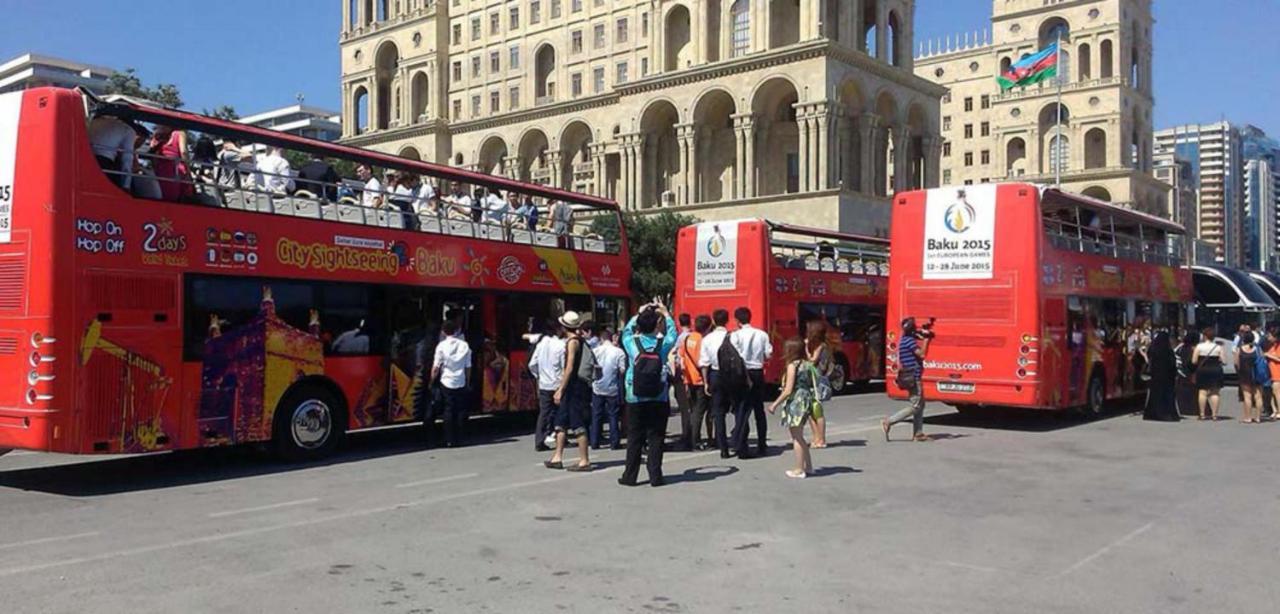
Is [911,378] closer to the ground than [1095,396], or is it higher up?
higher up

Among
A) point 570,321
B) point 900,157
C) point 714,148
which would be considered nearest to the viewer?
point 570,321

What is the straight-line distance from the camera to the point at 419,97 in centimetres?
7956

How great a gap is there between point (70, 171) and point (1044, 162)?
8821cm

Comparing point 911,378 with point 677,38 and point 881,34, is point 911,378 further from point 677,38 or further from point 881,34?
point 677,38

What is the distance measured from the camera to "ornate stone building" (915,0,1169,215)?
83125 mm

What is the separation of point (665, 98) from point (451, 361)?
49.0 m

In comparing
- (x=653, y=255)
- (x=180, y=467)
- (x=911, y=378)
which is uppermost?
(x=653, y=255)

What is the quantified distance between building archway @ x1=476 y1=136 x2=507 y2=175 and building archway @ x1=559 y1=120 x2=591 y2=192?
230 inches

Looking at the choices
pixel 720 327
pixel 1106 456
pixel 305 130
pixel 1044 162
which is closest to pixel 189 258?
pixel 720 327

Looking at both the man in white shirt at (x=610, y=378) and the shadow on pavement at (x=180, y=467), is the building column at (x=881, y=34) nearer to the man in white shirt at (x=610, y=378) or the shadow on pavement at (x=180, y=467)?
the shadow on pavement at (x=180, y=467)

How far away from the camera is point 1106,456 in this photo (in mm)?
12375

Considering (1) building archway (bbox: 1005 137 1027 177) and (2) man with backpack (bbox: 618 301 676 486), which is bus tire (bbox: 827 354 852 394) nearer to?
(2) man with backpack (bbox: 618 301 676 486)

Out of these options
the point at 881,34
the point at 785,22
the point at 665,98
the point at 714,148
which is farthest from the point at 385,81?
the point at 881,34

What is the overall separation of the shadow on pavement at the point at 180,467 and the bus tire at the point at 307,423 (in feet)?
0.56
